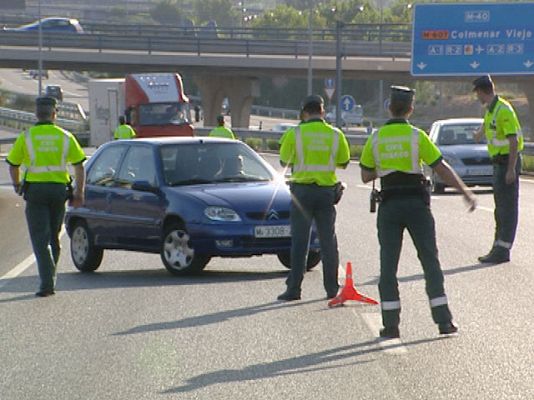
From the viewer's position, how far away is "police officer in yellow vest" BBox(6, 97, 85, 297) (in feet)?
45.8

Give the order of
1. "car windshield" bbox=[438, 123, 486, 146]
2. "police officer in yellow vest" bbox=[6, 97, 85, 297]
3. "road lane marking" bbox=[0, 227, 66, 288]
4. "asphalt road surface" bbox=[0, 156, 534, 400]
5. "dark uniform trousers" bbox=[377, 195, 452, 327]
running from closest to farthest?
"asphalt road surface" bbox=[0, 156, 534, 400] → "dark uniform trousers" bbox=[377, 195, 452, 327] → "police officer in yellow vest" bbox=[6, 97, 85, 297] → "road lane marking" bbox=[0, 227, 66, 288] → "car windshield" bbox=[438, 123, 486, 146]

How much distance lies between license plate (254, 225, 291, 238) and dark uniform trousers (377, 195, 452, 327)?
169 inches

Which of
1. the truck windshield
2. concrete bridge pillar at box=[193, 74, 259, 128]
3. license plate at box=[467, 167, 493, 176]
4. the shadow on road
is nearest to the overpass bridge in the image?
concrete bridge pillar at box=[193, 74, 259, 128]

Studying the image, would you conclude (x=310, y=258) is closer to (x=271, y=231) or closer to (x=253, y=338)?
(x=271, y=231)

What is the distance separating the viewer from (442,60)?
52125 mm

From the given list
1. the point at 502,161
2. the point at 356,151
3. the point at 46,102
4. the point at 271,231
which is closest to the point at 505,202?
the point at 502,161

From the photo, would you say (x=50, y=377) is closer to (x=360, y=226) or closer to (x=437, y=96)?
(x=360, y=226)

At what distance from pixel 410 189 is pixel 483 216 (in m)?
13.4

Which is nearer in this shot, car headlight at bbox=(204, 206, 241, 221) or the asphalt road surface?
the asphalt road surface

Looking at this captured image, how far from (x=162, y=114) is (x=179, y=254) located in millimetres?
32264

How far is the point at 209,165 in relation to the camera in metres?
16.2

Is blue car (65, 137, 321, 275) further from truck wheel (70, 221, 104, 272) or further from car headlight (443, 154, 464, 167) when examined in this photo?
car headlight (443, 154, 464, 167)

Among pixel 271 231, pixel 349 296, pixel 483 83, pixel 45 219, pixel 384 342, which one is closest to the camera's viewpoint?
pixel 384 342

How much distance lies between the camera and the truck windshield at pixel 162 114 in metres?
47.3
